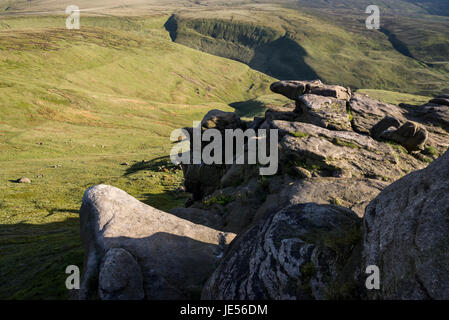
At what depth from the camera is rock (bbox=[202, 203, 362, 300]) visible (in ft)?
29.1

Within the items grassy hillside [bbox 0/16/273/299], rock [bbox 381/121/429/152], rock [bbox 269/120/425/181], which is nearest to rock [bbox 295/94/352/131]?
rock [bbox 269/120/425/181]

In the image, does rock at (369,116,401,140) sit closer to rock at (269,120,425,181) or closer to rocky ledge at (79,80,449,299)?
rocky ledge at (79,80,449,299)

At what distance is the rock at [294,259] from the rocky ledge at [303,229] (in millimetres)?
35

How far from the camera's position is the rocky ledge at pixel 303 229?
786 cm

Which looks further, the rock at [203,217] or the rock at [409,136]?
the rock at [409,136]

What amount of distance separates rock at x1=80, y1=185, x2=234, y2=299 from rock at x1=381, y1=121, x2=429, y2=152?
722 inches

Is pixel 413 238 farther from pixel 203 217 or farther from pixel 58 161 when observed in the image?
pixel 58 161

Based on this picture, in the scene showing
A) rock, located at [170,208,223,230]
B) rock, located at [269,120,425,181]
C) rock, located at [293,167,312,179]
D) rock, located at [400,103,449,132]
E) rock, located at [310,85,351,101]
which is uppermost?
rock, located at [310,85,351,101]

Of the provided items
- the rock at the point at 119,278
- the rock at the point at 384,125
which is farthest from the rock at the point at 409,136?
the rock at the point at 119,278

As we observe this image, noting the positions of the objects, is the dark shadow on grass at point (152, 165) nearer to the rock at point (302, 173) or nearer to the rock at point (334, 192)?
the rock at point (302, 173)

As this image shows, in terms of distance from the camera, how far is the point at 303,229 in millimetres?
10625

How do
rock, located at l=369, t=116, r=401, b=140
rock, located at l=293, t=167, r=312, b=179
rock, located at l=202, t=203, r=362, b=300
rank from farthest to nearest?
rock, located at l=369, t=116, r=401, b=140
rock, located at l=293, t=167, r=312, b=179
rock, located at l=202, t=203, r=362, b=300
